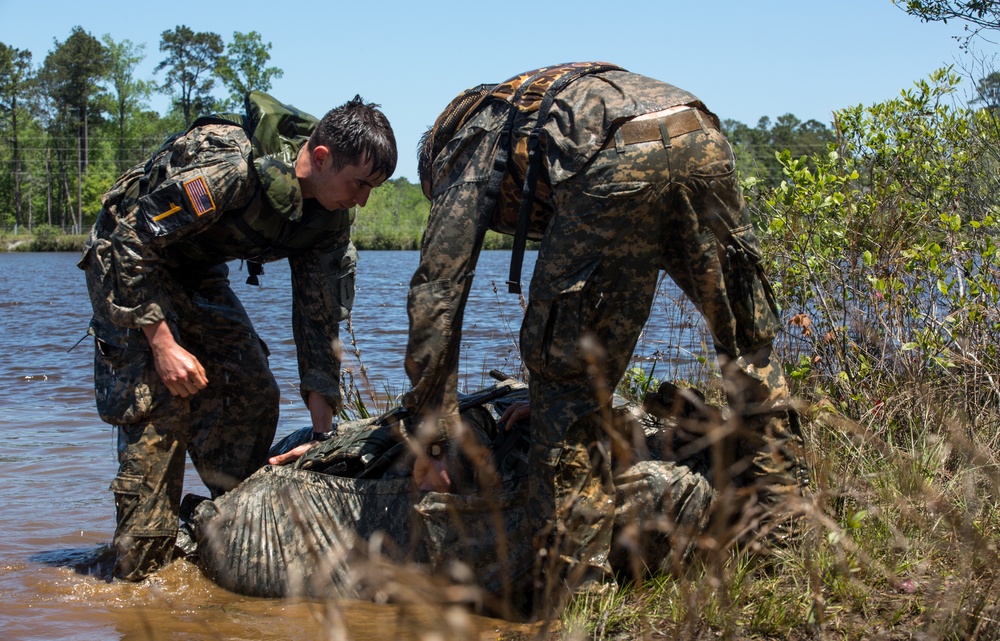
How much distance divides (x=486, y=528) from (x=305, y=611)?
83cm

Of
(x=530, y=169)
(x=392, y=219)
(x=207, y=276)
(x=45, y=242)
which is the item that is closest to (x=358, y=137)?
(x=530, y=169)

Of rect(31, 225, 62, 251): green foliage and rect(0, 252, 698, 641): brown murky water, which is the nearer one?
rect(0, 252, 698, 641): brown murky water

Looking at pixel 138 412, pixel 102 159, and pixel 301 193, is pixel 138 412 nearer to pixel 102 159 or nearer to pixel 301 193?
pixel 301 193

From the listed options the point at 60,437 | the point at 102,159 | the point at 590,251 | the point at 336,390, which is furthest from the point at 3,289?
the point at 102,159

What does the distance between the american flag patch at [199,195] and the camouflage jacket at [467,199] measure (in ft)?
3.41

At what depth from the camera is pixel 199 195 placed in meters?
→ 3.73

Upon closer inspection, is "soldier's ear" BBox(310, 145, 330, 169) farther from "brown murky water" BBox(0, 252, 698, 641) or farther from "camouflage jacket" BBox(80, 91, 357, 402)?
"brown murky water" BBox(0, 252, 698, 641)

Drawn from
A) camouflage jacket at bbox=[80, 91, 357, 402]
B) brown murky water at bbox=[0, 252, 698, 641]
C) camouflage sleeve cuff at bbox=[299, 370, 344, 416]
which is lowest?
brown murky water at bbox=[0, 252, 698, 641]

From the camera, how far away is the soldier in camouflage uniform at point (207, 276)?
3793 millimetres

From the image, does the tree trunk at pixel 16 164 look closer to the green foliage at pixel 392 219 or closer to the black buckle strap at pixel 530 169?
the green foliage at pixel 392 219

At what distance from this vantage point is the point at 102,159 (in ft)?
205

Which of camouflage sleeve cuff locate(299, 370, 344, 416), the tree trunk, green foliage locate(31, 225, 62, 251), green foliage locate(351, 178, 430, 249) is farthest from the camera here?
green foliage locate(351, 178, 430, 249)

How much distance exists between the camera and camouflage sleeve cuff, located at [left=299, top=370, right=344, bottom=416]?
4484 millimetres

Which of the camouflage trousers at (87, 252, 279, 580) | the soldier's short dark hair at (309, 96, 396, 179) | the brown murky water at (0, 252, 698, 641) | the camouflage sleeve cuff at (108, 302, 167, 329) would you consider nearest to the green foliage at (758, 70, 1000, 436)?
the brown murky water at (0, 252, 698, 641)
